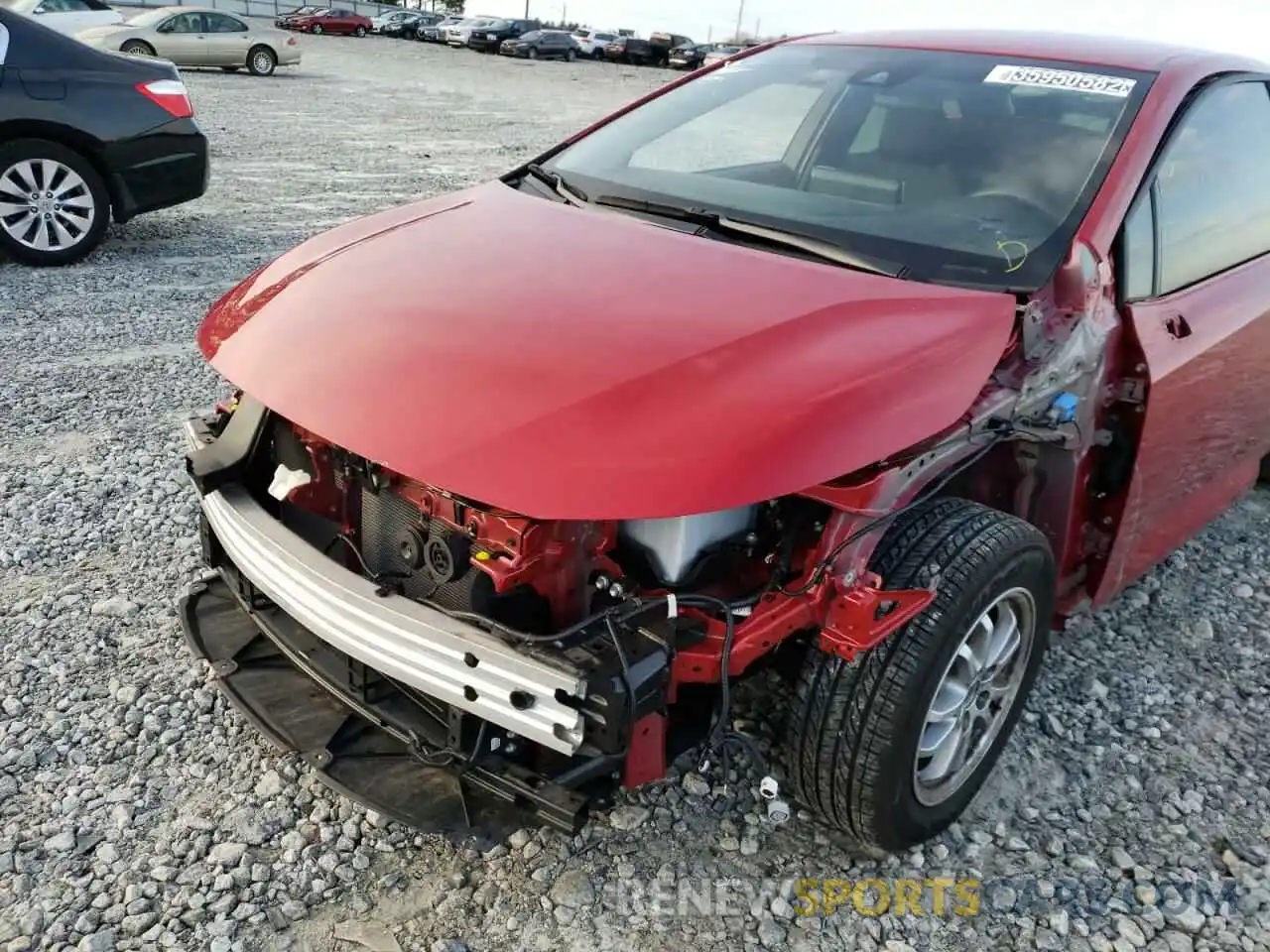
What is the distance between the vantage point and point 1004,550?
230cm

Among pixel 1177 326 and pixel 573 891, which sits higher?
pixel 1177 326

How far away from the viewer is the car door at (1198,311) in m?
2.77

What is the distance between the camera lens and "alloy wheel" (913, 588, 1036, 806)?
242 cm

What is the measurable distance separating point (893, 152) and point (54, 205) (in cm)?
576

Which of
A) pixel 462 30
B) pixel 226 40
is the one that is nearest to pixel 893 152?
pixel 226 40

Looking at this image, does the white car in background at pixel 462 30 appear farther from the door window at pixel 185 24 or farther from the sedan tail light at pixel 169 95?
the sedan tail light at pixel 169 95

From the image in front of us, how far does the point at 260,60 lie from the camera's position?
2261 cm

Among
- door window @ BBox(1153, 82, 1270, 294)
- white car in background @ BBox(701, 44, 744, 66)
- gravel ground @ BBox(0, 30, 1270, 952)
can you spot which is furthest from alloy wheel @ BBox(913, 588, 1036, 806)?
white car in background @ BBox(701, 44, 744, 66)

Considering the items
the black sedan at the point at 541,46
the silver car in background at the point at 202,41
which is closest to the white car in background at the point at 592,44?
the black sedan at the point at 541,46

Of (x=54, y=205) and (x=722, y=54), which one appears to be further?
(x=54, y=205)

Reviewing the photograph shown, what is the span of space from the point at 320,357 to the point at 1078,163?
6.57 feet

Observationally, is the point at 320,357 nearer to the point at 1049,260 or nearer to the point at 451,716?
the point at 451,716

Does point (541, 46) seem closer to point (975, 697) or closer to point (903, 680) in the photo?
point (975, 697)

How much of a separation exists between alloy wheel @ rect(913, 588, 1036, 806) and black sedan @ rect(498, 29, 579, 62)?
39.7m
